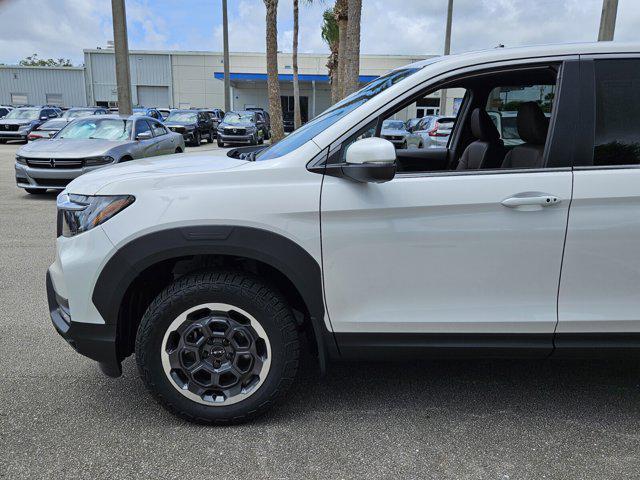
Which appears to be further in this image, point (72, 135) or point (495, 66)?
point (72, 135)

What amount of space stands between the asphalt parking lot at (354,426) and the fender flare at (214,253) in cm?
72

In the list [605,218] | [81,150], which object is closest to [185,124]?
[81,150]

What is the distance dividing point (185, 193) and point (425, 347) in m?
1.41

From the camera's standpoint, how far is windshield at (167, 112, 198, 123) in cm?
2570

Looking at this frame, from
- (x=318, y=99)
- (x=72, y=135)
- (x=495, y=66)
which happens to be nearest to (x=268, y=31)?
(x=72, y=135)

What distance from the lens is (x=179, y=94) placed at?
170 feet

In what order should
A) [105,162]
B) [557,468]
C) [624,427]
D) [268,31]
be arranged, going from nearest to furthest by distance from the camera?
[557,468], [624,427], [105,162], [268,31]

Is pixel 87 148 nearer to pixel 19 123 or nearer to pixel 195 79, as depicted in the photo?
pixel 19 123

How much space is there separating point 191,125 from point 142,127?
47.4ft

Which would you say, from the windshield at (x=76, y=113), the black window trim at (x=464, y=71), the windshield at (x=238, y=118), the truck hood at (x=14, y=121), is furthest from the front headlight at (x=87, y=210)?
the truck hood at (x=14, y=121)

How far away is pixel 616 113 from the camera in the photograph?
8.75 feet

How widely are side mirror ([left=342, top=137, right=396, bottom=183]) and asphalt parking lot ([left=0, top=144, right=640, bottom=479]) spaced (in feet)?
4.40

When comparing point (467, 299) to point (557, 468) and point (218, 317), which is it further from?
point (218, 317)

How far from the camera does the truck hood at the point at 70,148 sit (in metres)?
9.48
